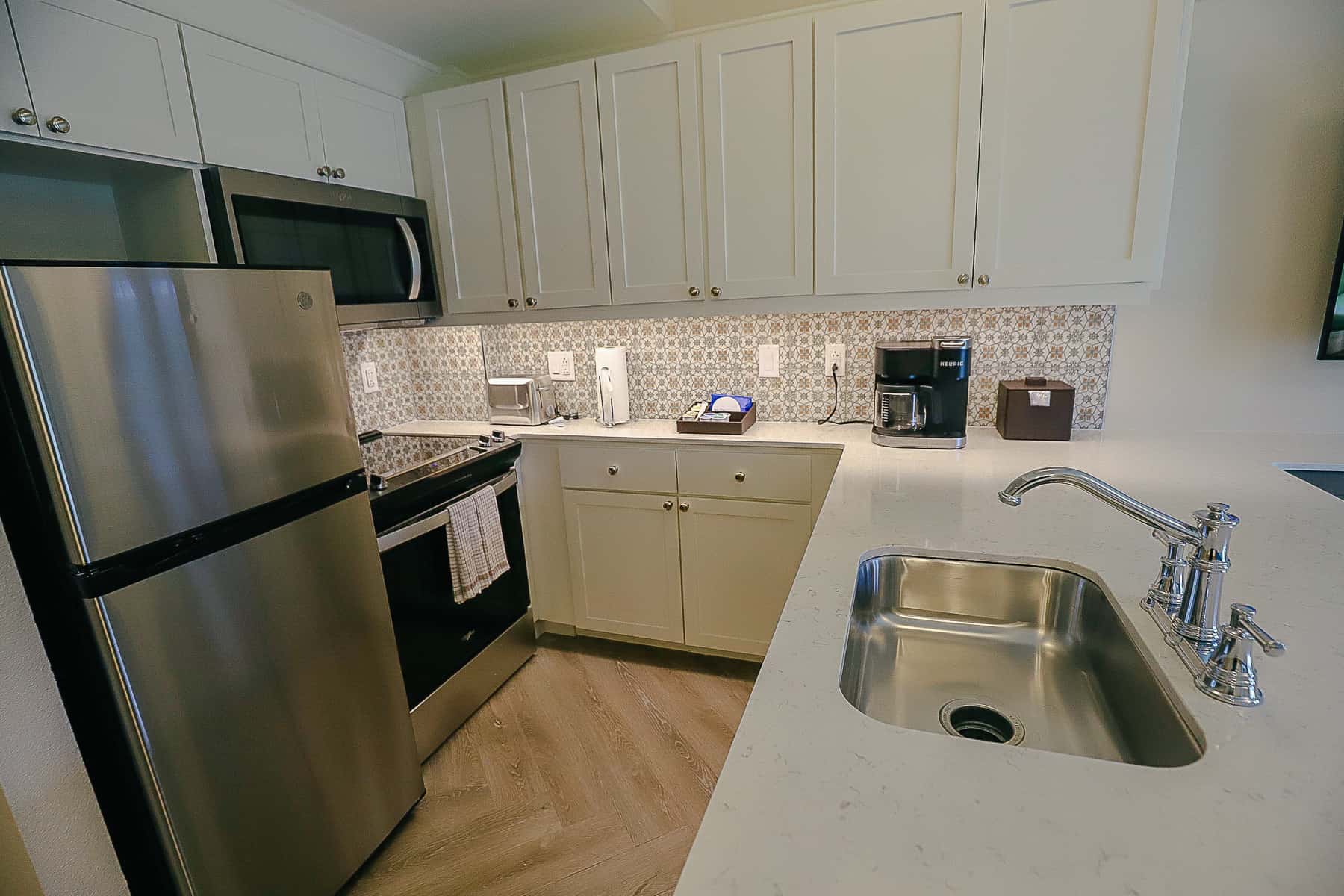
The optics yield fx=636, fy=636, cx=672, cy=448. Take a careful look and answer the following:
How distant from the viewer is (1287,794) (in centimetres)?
64

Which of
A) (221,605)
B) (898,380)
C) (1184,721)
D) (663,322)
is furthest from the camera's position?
(663,322)

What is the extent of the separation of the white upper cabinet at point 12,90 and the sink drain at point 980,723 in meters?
A: 2.25

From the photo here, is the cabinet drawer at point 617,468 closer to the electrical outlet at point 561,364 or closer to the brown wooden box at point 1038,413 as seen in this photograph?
the electrical outlet at point 561,364

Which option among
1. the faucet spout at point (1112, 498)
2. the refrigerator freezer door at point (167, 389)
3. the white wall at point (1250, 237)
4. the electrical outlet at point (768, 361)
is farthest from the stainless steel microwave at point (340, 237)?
the white wall at point (1250, 237)

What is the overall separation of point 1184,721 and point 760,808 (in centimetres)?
55

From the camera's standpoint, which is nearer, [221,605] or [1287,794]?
[1287,794]

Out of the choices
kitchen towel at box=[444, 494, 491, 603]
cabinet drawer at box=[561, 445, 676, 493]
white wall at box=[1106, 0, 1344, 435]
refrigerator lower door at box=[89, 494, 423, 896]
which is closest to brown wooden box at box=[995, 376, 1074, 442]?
white wall at box=[1106, 0, 1344, 435]

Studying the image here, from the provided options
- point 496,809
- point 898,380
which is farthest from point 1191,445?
point 496,809

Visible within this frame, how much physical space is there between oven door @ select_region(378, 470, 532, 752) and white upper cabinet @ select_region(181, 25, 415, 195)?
1188 mm

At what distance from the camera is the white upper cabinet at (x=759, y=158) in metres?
2.05

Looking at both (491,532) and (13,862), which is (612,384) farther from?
(13,862)

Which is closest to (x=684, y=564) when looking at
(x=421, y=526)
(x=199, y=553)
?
(x=421, y=526)

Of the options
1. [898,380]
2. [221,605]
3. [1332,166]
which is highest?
[1332,166]

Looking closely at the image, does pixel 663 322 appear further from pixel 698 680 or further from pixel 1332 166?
pixel 1332 166
